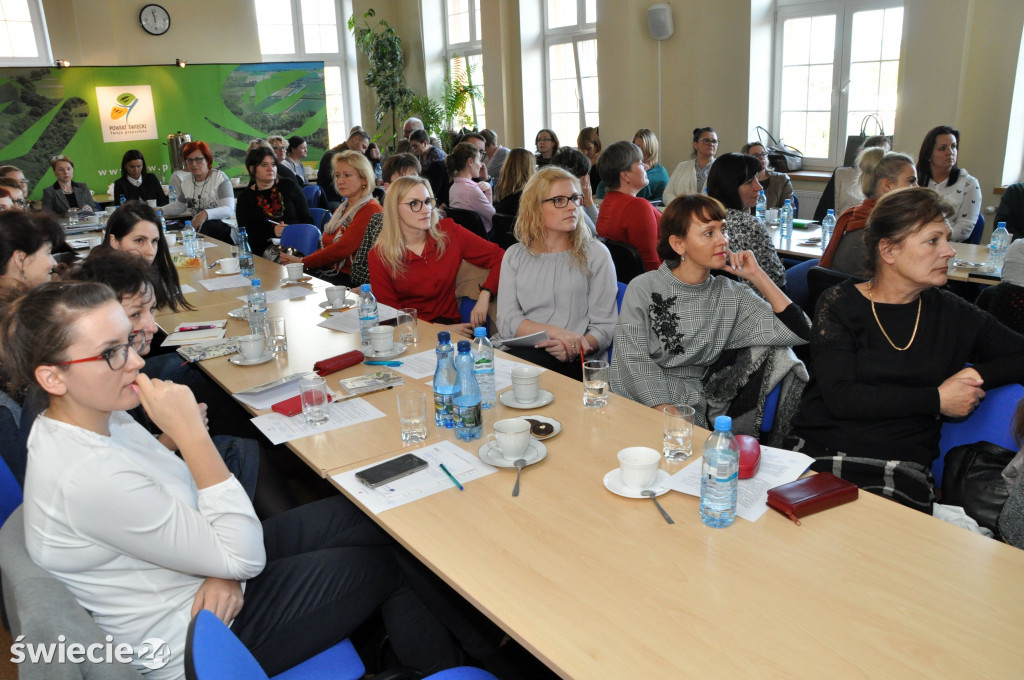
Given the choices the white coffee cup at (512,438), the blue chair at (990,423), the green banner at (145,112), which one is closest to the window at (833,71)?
the blue chair at (990,423)

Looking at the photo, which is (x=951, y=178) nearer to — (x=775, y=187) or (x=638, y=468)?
(x=775, y=187)

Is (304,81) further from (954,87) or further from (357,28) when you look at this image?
(954,87)

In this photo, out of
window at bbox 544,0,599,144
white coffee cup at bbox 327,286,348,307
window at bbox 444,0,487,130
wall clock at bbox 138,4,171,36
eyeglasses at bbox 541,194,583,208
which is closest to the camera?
eyeglasses at bbox 541,194,583,208

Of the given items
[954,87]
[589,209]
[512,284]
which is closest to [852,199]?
[954,87]

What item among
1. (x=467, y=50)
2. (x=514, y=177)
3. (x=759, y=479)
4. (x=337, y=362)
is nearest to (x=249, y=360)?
(x=337, y=362)

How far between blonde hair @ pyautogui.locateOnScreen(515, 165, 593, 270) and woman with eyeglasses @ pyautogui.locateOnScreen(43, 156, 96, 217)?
20.2 ft

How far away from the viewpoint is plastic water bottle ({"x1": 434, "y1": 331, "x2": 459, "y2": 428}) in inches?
84.0

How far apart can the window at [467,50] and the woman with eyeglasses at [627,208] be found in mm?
7059

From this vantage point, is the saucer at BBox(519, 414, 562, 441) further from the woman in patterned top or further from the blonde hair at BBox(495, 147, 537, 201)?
the blonde hair at BBox(495, 147, 537, 201)

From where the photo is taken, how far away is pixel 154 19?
10602mm

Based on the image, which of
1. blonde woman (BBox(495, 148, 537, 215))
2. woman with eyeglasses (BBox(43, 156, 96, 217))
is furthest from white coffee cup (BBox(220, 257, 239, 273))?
woman with eyeglasses (BBox(43, 156, 96, 217))

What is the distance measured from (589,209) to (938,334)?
10.7 feet

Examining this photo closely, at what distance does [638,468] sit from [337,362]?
52.9 inches

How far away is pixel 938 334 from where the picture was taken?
2.26 m
